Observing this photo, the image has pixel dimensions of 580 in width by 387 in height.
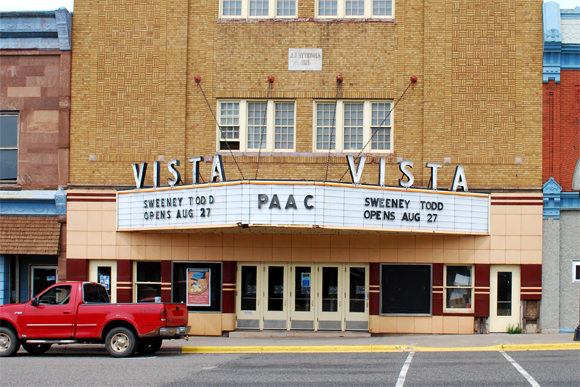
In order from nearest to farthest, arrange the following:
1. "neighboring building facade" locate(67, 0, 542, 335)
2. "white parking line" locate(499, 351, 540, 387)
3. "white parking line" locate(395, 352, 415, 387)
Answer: "white parking line" locate(499, 351, 540, 387) → "white parking line" locate(395, 352, 415, 387) → "neighboring building facade" locate(67, 0, 542, 335)

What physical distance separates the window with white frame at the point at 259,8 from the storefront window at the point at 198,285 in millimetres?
8230

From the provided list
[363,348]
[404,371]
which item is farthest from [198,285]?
[404,371]

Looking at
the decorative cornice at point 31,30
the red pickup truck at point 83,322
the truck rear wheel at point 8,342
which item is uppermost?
the decorative cornice at point 31,30

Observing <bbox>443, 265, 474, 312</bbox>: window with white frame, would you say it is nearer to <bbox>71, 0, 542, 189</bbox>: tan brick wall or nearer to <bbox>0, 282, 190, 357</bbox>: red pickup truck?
<bbox>71, 0, 542, 189</bbox>: tan brick wall

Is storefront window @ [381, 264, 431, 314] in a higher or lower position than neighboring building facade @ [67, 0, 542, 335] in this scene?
lower

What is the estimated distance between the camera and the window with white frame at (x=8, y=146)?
2392 cm

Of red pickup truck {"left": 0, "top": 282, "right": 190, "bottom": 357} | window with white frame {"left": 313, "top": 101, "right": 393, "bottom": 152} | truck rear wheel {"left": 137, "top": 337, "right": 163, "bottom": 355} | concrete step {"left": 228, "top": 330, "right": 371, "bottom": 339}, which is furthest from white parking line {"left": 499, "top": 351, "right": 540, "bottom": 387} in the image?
truck rear wheel {"left": 137, "top": 337, "right": 163, "bottom": 355}

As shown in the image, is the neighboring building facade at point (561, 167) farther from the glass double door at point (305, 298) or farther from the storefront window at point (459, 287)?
the glass double door at point (305, 298)

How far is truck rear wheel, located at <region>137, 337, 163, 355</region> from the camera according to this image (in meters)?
18.6

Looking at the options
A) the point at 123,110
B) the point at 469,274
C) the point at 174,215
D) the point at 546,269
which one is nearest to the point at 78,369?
the point at 174,215

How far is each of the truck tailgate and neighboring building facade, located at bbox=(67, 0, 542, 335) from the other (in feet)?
14.7

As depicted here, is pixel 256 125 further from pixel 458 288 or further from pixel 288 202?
pixel 458 288

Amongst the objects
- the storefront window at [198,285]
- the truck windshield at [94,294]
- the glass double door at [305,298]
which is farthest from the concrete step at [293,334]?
the truck windshield at [94,294]

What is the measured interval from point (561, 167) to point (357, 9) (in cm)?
826
